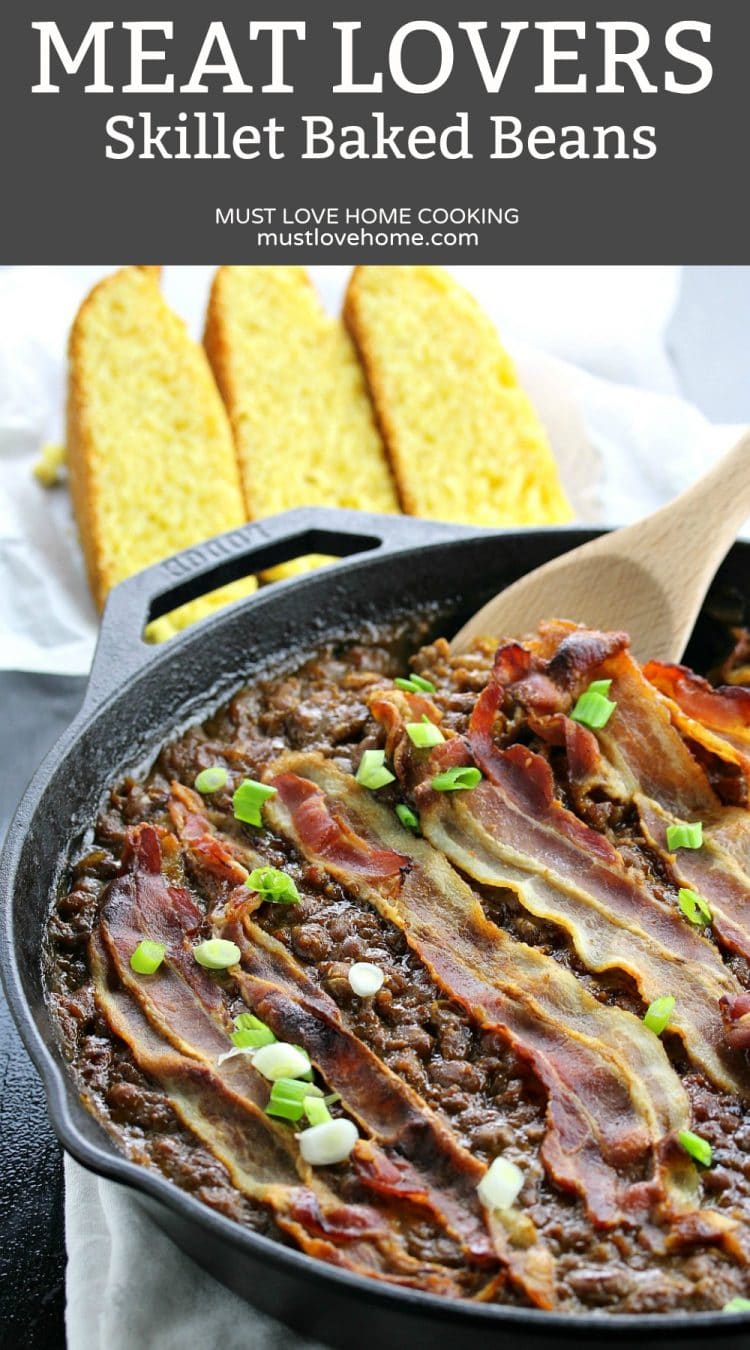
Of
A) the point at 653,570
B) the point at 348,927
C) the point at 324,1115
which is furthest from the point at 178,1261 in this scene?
the point at 653,570

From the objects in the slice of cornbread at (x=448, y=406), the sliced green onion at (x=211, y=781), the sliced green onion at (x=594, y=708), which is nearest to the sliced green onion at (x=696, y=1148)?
the sliced green onion at (x=594, y=708)

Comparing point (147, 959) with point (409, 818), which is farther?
point (409, 818)

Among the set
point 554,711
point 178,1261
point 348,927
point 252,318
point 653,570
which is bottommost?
point 178,1261

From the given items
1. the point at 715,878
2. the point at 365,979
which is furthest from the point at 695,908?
the point at 365,979

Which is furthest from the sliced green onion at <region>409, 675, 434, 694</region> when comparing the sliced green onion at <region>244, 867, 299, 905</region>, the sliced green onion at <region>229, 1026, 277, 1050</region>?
the sliced green onion at <region>229, 1026, 277, 1050</region>

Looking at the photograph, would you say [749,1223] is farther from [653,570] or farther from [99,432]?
[99,432]

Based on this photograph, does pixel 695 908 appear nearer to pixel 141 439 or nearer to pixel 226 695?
pixel 226 695

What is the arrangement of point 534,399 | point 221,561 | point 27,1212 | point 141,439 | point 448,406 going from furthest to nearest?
1. point 534,399
2. point 448,406
3. point 141,439
4. point 221,561
5. point 27,1212
